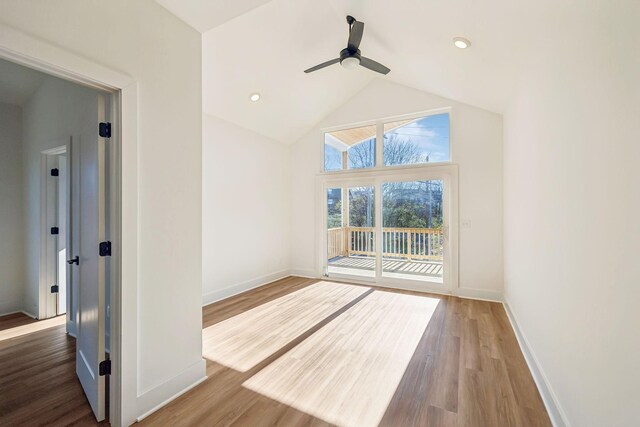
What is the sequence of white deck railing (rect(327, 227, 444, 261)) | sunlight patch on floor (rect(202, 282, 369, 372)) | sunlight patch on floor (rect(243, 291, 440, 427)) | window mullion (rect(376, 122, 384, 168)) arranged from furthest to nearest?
window mullion (rect(376, 122, 384, 168))
white deck railing (rect(327, 227, 444, 261))
sunlight patch on floor (rect(202, 282, 369, 372))
sunlight patch on floor (rect(243, 291, 440, 427))

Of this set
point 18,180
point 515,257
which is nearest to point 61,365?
point 18,180

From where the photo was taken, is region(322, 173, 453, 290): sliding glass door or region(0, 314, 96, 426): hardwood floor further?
region(322, 173, 453, 290): sliding glass door

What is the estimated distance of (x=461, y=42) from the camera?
275 centimetres

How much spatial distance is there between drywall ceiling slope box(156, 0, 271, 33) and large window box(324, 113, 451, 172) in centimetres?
341

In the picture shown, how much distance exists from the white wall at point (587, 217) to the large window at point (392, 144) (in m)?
2.20

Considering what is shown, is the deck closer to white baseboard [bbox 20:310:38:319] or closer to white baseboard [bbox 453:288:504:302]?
white baseboard [bbox 453:288:504:302]

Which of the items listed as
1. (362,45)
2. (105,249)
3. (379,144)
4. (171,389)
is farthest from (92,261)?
(379,144)

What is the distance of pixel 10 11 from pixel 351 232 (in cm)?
483

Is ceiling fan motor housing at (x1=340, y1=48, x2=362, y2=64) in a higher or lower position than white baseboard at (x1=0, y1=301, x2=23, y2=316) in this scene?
higher

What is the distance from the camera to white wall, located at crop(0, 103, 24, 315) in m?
→ 3.70

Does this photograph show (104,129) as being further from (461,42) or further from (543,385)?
(543,385)

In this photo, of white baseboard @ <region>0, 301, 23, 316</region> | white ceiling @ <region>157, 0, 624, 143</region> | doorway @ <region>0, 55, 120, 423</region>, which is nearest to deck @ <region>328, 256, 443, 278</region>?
white ceiling @ <region>157, 0, 624, 143</region>

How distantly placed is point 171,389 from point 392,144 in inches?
178

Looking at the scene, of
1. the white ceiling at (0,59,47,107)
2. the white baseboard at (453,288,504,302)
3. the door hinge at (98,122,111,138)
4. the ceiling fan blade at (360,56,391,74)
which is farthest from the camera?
the white baseboard at (453,288,504,302)
